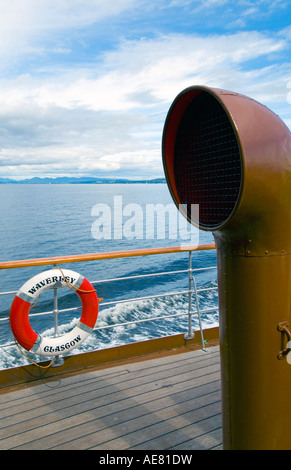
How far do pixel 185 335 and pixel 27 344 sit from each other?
1.19m

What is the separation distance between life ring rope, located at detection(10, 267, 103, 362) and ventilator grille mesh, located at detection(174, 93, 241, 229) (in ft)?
4.53

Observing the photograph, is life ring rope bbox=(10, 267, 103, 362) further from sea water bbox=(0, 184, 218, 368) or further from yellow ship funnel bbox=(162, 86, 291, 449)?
A: sea water bbox=(0, 184, 218, 368)

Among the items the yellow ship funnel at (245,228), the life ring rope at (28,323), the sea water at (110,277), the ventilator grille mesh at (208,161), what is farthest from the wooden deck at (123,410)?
the sea water at (110,277)

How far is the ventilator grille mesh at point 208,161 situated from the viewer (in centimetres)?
111

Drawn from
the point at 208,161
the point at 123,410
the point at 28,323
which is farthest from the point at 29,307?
the point at 208,161

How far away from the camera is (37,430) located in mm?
1879

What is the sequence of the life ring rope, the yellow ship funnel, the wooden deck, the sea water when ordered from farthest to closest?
1. the sea water
2. the life ring rope
3. the wooden deck
4. the yellow ship funnel

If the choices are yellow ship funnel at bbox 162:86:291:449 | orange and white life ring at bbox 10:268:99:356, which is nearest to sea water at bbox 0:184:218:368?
orange and white life ring at bbox 10:268:99:356

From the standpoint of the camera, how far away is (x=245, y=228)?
1.11 m

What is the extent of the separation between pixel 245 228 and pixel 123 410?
144cm

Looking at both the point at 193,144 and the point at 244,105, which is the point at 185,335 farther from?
the point at 244,105

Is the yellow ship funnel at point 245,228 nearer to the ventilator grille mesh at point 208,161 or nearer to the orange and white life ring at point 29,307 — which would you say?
the ventilator grille mesh at point 208,161

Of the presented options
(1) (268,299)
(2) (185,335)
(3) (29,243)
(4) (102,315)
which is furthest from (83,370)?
(3) (29,243)

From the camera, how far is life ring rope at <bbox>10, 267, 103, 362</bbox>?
235cm
